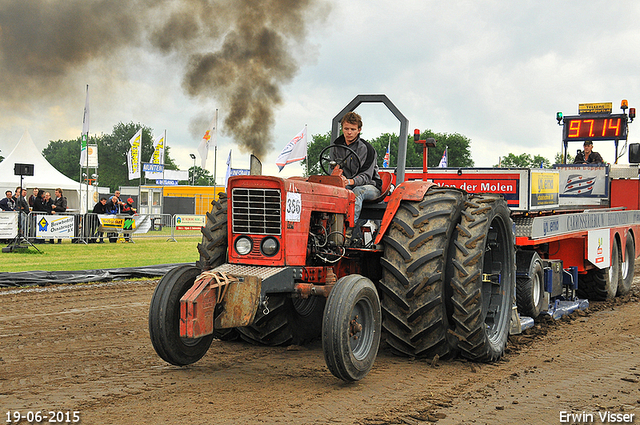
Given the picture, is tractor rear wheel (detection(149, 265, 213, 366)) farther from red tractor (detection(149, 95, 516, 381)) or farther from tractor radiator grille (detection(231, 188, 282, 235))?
tractor radiator grille (detection(231, 188, 282, 235))

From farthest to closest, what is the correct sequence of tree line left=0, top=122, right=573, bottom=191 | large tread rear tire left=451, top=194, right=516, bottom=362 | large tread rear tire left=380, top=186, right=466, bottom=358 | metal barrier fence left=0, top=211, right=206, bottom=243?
tree line left=0, top=122, right=573, bottom=191 → metal barrier fence left=0, top=211, right=206, bottom=243 → large tread rear tire left=451, top=194, right=516, bottom=362 → large tread rear tire left=380, top=186, right=466, bottom=358

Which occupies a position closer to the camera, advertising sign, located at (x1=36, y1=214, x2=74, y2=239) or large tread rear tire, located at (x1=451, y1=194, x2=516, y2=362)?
large tread rear tire, located at (x1=451, y1=194, x2=516, y2=362)

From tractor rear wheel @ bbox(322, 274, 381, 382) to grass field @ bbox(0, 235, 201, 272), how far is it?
961 cm

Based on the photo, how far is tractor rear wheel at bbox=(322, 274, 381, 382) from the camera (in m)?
4.58

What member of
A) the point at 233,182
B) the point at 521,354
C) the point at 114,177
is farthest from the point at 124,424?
the point at 114,177

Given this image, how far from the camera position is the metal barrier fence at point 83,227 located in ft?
62.8

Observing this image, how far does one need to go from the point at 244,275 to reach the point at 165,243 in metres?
18.1

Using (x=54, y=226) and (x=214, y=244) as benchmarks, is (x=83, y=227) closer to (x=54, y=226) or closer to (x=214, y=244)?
(x=54, y=226)

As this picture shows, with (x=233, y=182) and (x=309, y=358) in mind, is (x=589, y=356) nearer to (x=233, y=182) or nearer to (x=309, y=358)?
(x=309, y=358)

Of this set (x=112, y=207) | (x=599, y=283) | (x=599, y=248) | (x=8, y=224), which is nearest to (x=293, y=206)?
(x=599, y=248)

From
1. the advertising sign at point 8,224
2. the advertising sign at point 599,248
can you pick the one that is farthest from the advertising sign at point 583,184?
the advertising sign at point 8,224

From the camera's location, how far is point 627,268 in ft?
36.7

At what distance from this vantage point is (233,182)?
16.9 feet

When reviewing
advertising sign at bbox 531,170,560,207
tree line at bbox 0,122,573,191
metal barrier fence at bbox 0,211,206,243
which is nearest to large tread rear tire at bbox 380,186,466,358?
advertising sign at bbox 531,170,560,207
